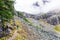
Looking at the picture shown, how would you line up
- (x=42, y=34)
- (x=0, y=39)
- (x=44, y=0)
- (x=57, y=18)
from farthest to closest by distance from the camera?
(x=44, y=0)
(x=57, y=18)
(x=42, y=34)
(x=0, y=39)

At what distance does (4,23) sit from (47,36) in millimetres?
7227

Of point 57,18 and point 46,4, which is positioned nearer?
point 57,18

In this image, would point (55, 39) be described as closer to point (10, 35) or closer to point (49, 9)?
point (10, 35)

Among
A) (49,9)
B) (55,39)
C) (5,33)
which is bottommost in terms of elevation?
(49,9)

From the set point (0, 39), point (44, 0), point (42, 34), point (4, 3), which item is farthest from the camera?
point (44, 0)

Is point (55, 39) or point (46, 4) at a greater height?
point (55, 39)

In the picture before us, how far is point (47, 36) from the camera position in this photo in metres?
31.9

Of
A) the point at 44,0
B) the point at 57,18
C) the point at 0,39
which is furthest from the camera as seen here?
the point at 44,0

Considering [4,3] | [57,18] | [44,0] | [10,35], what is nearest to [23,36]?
[10,35]

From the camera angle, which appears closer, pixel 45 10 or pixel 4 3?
pixel 4 3

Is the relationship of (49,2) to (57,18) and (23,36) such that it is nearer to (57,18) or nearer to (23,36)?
(57,18)

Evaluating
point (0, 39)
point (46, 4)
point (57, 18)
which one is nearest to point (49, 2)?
point (46, 4)

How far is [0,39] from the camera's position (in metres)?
25.8

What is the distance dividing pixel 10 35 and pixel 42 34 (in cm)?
617
